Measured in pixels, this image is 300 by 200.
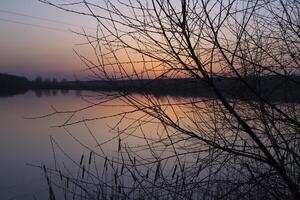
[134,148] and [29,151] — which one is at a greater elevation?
[134,148]

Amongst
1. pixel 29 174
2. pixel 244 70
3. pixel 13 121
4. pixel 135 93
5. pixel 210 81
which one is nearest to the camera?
pixel 210 81

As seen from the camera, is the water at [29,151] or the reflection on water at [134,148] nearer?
the reflection on water at [134,148]

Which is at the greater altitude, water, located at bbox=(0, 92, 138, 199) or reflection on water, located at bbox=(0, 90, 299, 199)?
reflection on water, located at bbox=(0, 90, 299, 199)

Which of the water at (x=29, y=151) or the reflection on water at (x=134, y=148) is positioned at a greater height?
the reflection on water at (x=134, y=148)

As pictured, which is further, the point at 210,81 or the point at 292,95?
the point at 292,95

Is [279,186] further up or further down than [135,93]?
further down

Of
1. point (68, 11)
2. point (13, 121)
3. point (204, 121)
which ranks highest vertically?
point (68, 11)

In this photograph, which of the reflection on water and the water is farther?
the water

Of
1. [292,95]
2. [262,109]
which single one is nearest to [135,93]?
[262,109]

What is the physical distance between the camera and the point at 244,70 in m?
3.54

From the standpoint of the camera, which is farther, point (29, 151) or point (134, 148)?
point (29, 151)

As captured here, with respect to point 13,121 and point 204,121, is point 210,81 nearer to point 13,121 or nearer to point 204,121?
point 204,121

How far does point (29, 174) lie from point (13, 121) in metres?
18.0

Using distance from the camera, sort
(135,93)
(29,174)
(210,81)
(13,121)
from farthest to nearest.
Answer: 1. (13,121)
2. (29,174)
3. (135,93)
4. (210,81)
